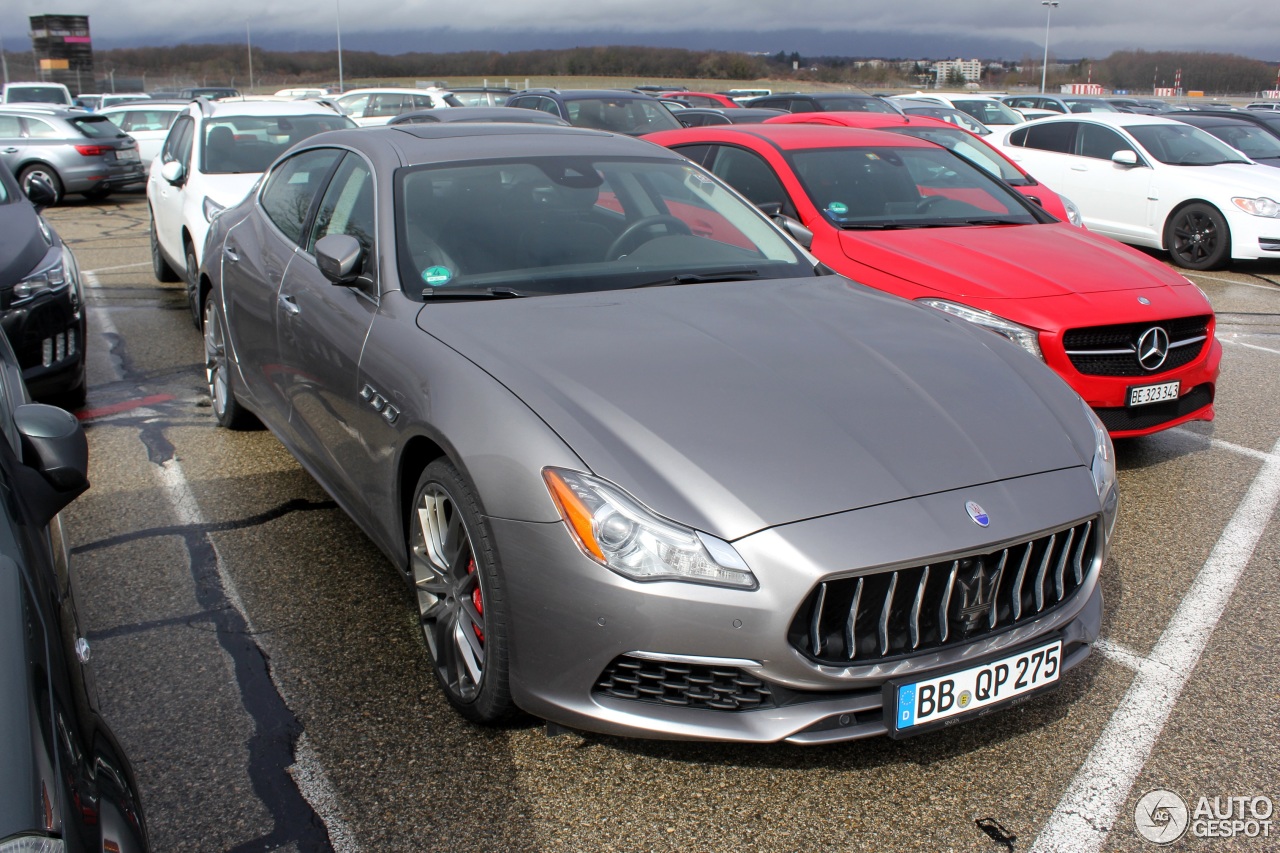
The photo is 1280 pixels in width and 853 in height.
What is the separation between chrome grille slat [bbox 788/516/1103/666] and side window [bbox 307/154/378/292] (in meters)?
1.97

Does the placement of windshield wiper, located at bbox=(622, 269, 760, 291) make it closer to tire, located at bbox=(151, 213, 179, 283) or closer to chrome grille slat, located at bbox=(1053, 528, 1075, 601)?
chrome grille slat, located at bbox=(1053, 528, 1075, 601)

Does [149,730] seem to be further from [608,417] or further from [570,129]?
[570,129]

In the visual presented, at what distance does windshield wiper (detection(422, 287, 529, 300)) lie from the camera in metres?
3.40

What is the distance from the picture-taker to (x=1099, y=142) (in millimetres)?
12102

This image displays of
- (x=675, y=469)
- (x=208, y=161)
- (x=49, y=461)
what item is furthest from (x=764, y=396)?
(x=208, y=161)

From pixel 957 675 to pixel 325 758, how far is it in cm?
161

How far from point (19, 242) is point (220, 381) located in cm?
139

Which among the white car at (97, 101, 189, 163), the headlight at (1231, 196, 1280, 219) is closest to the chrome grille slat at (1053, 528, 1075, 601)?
the headlight at (1231, 196, 1280, 219)

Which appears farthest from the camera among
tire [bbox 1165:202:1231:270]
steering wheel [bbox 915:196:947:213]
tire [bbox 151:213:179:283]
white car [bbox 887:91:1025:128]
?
white car [bbox 887:91:1025:128]

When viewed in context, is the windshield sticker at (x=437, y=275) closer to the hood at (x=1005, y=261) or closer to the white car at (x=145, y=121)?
the hood at (x=1005, y=261)

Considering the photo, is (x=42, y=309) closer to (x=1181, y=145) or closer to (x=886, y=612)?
(x=886, y=612)

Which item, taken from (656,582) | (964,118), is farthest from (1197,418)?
(964,118)

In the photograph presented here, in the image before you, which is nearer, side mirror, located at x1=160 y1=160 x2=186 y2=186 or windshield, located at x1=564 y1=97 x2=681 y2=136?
side mirror, located at x1=160 y1=160 x2=186 y2=186

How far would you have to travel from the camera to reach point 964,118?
1750 cm
